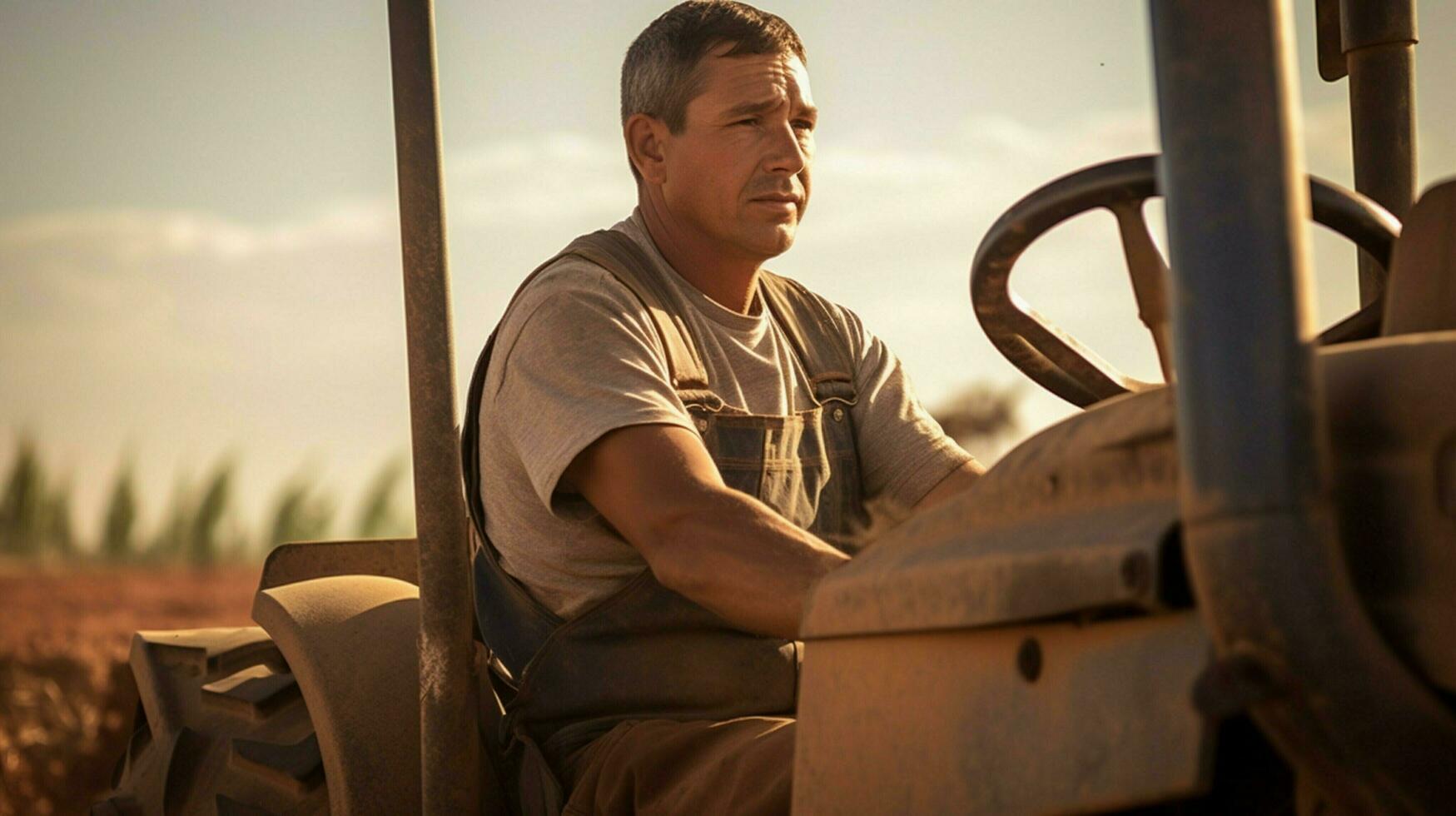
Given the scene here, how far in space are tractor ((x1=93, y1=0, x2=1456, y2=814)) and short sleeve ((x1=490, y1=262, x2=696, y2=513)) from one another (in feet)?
0.87

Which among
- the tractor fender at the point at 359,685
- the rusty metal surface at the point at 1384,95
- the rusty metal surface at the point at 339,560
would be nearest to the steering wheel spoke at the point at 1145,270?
the rusty metal surface at the point at 1384,95

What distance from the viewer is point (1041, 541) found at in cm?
118

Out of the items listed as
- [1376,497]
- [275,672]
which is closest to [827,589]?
[1376,497]

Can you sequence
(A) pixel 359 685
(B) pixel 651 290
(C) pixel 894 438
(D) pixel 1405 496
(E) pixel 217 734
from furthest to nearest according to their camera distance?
(C) pixel 894 438 → (B) pixel 651 290 → (E) pixel 217 734 → (A) pixel 359 685 → (D) pixel 1405 496

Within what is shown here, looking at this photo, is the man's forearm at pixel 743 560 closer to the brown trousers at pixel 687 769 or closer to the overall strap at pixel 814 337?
the brown trousers at pixel 687 769

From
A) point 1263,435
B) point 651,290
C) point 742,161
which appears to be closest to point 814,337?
point 742,161

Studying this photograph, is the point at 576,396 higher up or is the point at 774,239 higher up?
the point at 774,239

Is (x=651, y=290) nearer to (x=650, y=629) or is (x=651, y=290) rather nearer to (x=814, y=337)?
(x=814, y=337)

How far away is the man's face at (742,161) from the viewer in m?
2.65

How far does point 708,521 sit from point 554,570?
0.35 m

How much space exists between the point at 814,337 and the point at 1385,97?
2.96ft

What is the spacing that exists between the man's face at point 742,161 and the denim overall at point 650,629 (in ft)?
0.58

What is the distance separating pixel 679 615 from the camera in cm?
215

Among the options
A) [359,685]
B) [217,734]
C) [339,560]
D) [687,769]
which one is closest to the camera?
[687,769]
